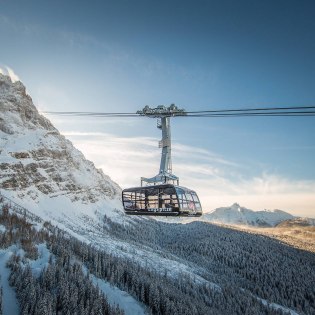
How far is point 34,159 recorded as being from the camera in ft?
352

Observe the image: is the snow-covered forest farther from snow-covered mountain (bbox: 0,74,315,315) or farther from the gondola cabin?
the gondola cabin

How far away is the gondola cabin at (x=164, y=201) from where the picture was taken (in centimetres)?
2059

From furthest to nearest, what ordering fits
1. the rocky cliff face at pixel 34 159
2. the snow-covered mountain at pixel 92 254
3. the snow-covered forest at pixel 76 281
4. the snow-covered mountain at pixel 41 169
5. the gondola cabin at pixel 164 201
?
1. the rocky cliff face at pixel 34 159
2. the snow-covered mountain at pixel 41 169
3. the gondola cabin at pixel 164 201
4. the snow-covered mountain at pixel 92 254
5. the snow-covered forest at pixel 76 281

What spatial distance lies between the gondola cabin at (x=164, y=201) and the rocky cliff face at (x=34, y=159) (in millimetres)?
71764

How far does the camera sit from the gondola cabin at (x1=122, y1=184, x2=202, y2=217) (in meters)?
20.6

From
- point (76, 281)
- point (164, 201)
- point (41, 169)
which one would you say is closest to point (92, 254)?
point (76, 281)

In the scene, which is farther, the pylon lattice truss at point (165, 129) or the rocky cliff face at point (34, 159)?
the rocky cliff face at point (34, 159)

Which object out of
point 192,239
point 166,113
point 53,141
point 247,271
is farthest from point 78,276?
point 53,141

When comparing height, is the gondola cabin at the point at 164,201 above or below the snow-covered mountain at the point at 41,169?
below

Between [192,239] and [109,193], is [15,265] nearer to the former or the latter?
[192,239]

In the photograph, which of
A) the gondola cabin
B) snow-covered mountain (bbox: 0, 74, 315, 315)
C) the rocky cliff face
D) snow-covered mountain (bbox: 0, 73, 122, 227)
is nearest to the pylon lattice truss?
the gondola cabin

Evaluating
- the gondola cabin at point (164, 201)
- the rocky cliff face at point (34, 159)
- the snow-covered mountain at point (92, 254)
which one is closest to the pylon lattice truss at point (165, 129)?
the gondola cabin at point (164, 201)

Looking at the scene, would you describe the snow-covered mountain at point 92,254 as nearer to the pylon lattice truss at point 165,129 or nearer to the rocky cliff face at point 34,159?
the rocky cliff face at point 34,159

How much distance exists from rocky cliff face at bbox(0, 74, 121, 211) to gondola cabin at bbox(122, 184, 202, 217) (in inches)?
2825
